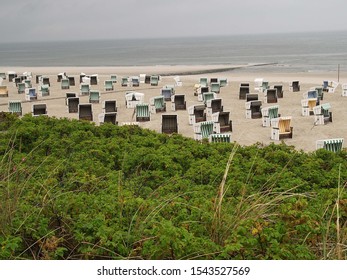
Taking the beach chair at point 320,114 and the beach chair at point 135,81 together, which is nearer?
the beach chair at point 320,114

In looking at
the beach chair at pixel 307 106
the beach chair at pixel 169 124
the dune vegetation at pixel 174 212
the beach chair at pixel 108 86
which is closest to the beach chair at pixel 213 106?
the beach chair at pixel 307 106

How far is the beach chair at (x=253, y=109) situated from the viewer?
63.5 feet

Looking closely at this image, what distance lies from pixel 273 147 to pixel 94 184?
3381 mm

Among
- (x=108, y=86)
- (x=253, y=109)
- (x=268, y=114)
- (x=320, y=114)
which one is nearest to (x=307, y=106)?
(x=253, y=109)

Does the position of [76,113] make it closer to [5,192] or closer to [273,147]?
[273,147]

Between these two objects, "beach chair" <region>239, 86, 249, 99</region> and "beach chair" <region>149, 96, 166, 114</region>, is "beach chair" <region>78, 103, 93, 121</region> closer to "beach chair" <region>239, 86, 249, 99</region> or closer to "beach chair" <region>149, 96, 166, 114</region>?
"beach chair" <region>149, 96, 166, 114</region>

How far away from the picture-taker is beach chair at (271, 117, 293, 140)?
15359 mm

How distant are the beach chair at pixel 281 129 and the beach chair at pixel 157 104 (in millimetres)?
7033

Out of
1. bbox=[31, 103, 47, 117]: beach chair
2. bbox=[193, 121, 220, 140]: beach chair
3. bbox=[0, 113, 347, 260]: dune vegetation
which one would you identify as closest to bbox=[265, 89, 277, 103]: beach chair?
bbox=[193, 121, 220, 140]: beach chair

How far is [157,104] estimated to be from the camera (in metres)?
21.6

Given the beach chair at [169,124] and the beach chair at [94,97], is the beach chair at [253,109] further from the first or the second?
the beach chair at [94,97]

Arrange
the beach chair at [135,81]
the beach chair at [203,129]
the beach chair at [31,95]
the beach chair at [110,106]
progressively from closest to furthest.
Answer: the beach chair at [203,129], the beach chair at [110,106], the beach chair at [31,95], the beach chair at [135,81]

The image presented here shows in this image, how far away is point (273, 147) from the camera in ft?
27.3

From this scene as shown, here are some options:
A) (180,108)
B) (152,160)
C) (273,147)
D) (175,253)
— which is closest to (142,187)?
(152,160)
